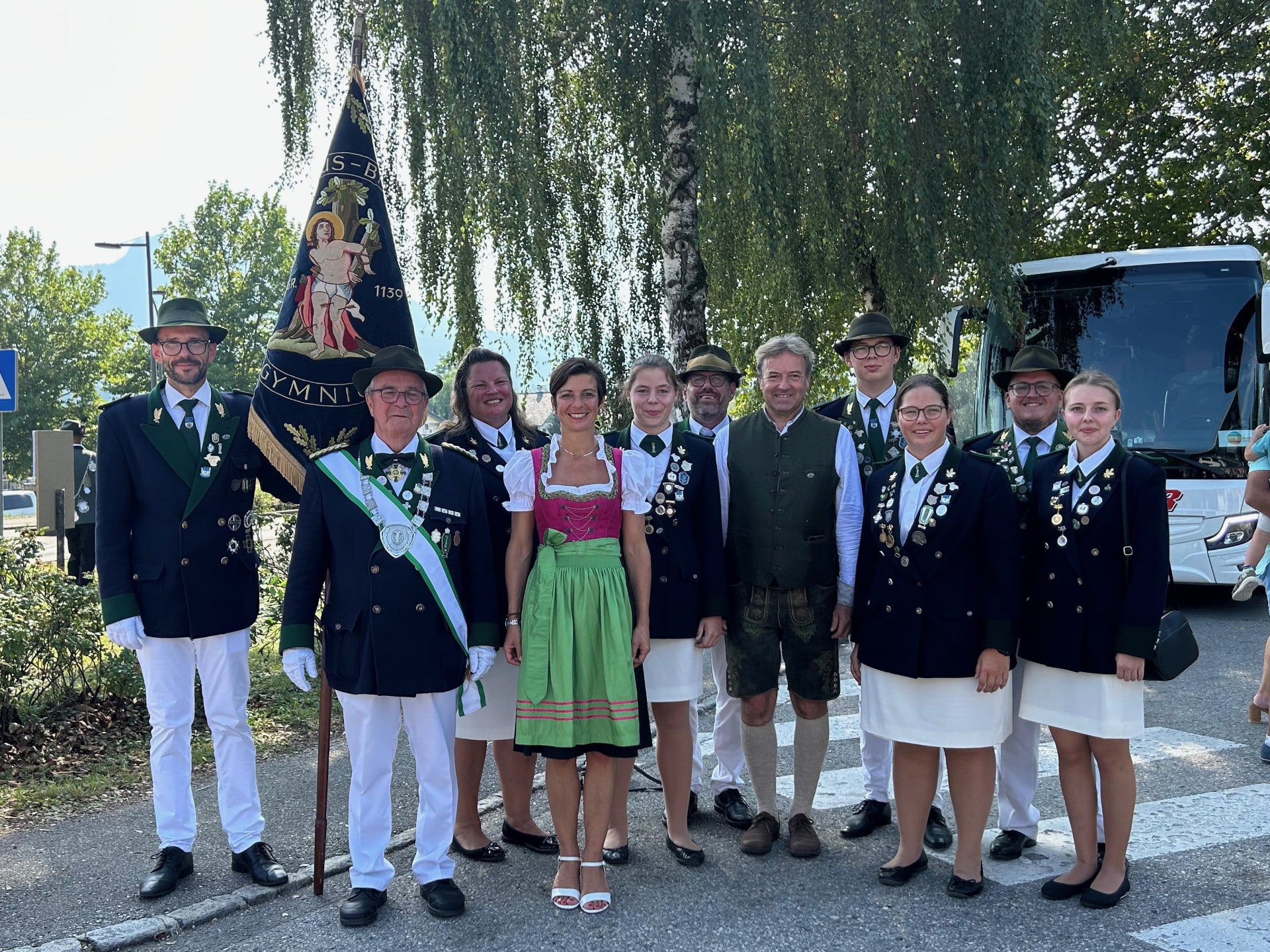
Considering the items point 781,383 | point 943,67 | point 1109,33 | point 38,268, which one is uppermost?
point 38,268

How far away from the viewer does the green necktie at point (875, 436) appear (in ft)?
17.1

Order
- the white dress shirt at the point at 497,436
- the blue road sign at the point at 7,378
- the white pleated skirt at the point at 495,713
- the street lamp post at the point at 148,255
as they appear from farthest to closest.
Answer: the street lamp post at the point at 148,255 < the blue road sign at the point at 7,378 < the white dress shirt at the point at 497,436 < the white pleated skirt at the point at 495,713

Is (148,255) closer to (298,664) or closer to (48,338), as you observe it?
(48,338)

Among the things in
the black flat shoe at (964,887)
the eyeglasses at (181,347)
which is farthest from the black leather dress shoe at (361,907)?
the eyeglasses at (181,347)

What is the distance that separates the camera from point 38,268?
1572 inches

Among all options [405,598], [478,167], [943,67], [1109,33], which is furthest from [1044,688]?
[1109,33]

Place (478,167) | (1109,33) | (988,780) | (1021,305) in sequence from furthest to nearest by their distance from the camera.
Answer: (1021,305) < (1109,33) < (478,167) < (988,780)

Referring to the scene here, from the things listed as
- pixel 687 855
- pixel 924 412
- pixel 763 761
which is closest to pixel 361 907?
pixel 687 855

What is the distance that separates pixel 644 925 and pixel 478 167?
601 cm

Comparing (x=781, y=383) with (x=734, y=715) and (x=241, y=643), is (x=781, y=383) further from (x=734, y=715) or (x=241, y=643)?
(x=241, y=643)

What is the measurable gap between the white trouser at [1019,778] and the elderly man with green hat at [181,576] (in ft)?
10.5

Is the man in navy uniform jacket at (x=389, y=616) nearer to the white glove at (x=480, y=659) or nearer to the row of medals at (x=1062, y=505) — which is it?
the white glove at (x=480, y=659)

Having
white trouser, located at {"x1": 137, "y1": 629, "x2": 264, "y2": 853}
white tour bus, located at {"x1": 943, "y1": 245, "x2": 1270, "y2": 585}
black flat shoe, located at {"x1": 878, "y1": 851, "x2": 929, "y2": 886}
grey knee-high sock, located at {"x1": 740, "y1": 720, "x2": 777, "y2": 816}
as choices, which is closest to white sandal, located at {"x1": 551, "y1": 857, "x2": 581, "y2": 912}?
grey knee-high sock, located at {"x1": 740, "y1": 720, "x2": 777, "y2": 816}

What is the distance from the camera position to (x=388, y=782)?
13.7 feet
